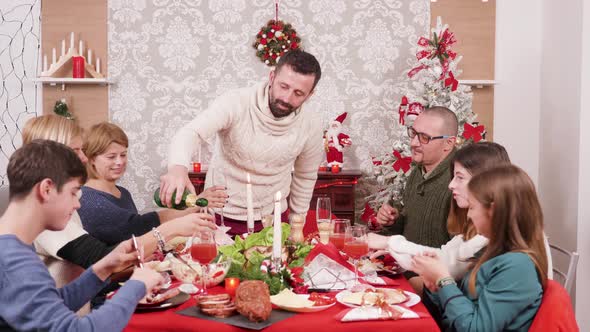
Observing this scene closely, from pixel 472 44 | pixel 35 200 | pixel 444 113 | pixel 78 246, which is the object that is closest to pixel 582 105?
pixel 444 113

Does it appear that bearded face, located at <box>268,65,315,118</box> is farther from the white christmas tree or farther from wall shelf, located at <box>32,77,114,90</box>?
wall shelf, located at <box>32,77,114,90</box>

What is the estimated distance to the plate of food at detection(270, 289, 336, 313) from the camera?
6.07ft

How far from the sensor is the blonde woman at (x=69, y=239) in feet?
7.02

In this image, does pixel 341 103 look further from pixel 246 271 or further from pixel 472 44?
pixel 246 271

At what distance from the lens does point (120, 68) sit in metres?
5.96

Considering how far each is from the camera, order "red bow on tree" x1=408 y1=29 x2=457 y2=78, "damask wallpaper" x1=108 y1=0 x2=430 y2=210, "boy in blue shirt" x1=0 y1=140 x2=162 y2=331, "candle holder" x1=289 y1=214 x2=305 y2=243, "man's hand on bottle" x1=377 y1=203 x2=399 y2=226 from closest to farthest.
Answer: "boy in blue shirt" x1=0 y1=140 x2=162 y2=331, "candle holder" x1=289 y1=214 x2=305 y2=243, "man's hand on bottle" x1=377 y1=203 x2=399 y2=226, "red bow on tree" x1=408 y1=29 x2=457 y2=78, "damask wallpaper" x1=108 y1=0 x2=430 y2=210

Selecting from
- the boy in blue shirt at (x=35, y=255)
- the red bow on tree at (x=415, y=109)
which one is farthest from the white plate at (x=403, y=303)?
the red bow on tree at (x=415, y=109)

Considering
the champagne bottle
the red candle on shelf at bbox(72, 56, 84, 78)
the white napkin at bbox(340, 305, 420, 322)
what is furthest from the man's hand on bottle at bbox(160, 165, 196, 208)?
the red candle on shelf at bbox(72, 56, 84, 78)

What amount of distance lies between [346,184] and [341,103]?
0.91 meters

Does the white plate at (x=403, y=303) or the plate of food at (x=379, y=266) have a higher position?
the plate of food at (x=379, y=266)

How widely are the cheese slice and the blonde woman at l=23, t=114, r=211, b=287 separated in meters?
Answer: 0.40

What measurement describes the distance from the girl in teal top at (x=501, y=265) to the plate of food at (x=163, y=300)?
2.53ft

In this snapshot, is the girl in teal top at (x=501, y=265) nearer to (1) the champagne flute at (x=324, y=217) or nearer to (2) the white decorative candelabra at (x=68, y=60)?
(1) the champagne flute at (x=324, y=217)

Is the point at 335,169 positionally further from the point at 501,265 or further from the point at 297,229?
the point at 501,265
